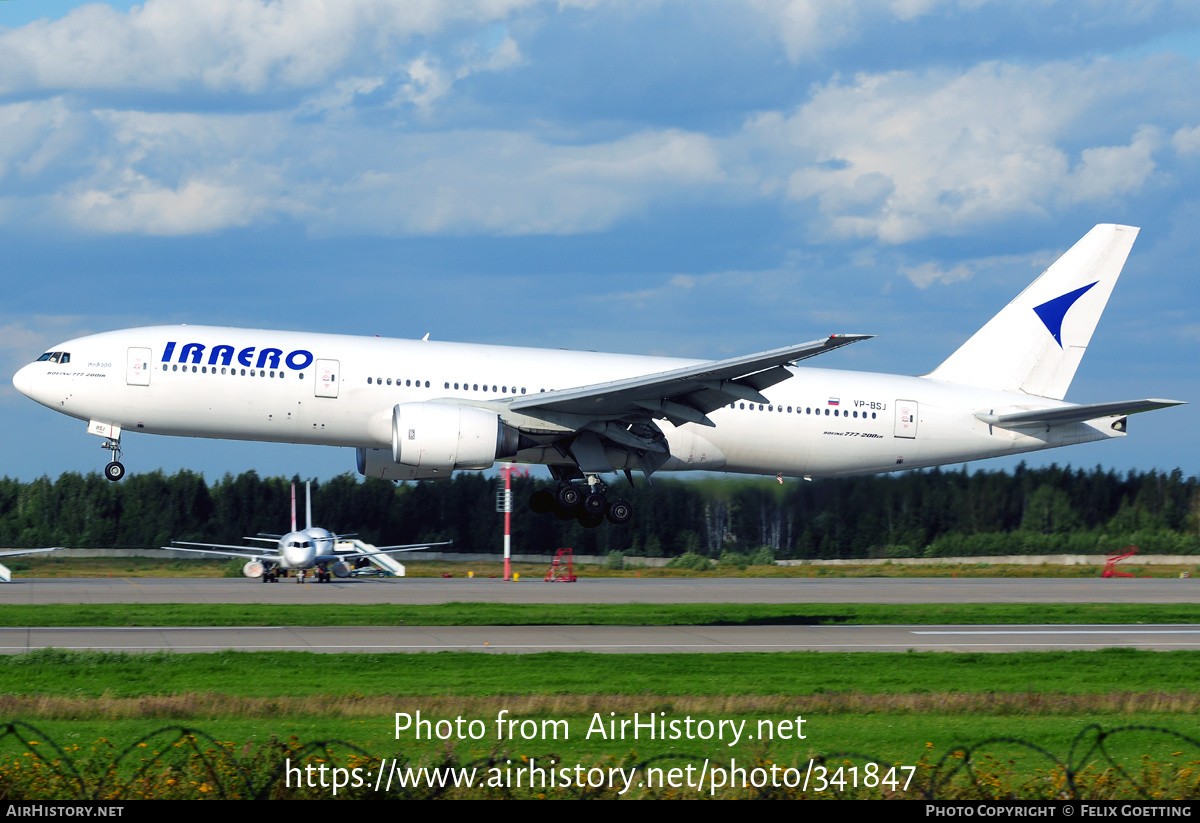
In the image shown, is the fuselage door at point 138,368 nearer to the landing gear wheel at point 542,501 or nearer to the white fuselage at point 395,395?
the white fuselage at point 395,395

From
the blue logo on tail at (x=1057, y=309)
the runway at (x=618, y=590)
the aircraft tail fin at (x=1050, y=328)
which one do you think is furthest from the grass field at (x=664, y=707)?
the runway at (x=618, y=590)

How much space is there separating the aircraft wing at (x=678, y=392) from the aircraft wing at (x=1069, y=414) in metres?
8.66

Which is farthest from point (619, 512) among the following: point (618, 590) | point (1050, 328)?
point (618, 590)

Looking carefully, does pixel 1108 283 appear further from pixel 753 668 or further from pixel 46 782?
pixel 46 782

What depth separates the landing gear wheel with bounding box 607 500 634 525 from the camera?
31.8 m

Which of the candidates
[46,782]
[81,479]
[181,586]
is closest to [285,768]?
[46,782]

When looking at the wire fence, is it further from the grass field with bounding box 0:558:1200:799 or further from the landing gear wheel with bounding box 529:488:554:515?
the landing gear wheel with bounding box 529:488:554:515

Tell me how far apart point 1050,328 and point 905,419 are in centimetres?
661

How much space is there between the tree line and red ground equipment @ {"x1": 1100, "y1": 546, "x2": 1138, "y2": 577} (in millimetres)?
465

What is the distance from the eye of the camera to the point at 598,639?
93.1ft

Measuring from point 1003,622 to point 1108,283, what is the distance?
11.6 meters

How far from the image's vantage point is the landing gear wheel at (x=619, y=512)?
3183 cm

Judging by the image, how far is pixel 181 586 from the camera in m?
49.6

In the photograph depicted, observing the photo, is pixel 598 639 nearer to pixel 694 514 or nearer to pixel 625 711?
pixel 625 711
